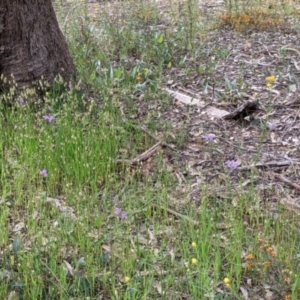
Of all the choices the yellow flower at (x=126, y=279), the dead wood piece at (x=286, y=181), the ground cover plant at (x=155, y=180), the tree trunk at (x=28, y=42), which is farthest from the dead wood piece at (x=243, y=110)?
the yellow flower at (x=126, y=279)

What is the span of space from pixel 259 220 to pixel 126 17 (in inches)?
167

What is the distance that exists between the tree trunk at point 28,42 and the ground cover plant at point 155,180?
14 cm

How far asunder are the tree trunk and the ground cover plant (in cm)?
14

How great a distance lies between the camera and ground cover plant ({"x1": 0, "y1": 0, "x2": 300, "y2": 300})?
2.43m

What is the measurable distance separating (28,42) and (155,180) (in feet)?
4.98

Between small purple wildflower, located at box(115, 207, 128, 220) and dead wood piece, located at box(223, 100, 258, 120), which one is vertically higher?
small purple wildflower, located at box(115, 207, 128, 220)

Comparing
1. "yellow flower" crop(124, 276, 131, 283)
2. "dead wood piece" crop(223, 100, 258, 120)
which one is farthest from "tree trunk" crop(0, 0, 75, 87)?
"yellow flower" crop(124, 276, 131, 283)

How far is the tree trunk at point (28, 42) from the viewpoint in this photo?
155 inches

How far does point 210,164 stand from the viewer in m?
3.44

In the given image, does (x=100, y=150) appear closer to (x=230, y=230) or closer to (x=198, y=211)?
(x=198, y=211)

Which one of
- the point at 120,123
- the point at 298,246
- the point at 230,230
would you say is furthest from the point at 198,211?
the point at 120,123

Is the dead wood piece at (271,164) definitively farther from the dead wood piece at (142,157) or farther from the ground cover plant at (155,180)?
the dead wood piece at (142,157)

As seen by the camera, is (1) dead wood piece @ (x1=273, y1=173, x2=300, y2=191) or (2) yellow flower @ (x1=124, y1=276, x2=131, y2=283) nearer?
(2) yellow flower @ (x1=124, y1=276, x2=131, y2=283)

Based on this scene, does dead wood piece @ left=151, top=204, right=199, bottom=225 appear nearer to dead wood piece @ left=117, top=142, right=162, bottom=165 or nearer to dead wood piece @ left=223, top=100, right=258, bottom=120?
dead wood piece @ left=117, top=142, right=162, bottom=165
